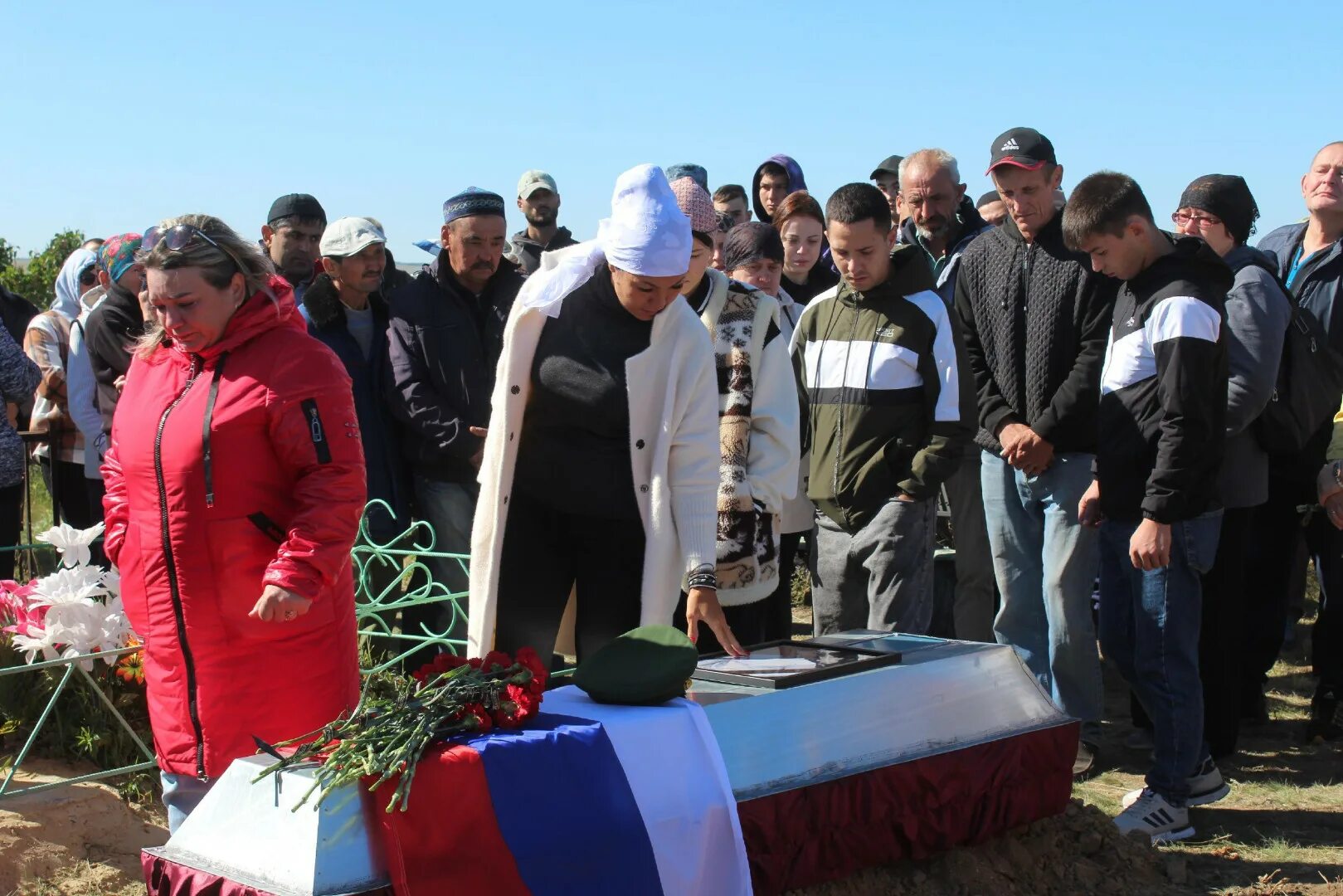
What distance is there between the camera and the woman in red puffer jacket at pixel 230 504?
3.46m

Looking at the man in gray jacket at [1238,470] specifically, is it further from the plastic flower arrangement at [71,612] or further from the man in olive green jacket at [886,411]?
the plastic flower arrangement at [71,612]

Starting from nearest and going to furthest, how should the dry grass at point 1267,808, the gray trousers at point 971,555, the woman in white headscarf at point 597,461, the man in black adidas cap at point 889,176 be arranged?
the woman in white headscarf at point 597,461 < the dry grass at point 1267,808 < the gray trousers at point 971,555 < the man in black adidas cap at point 889,176

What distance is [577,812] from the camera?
2883 mm

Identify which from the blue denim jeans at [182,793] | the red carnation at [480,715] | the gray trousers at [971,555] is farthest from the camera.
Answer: the gray trousers at [971,555]

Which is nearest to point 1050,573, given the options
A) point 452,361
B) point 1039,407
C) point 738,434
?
point 1039,407

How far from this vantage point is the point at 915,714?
378 cm

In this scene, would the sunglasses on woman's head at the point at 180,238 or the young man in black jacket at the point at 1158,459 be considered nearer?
the sunglasses on woman's head at the point at 180,238

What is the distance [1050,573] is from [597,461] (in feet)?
6.73

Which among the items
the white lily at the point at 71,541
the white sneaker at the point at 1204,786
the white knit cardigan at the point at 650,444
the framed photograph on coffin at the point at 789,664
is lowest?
the white sneaker at the point at 1204,786

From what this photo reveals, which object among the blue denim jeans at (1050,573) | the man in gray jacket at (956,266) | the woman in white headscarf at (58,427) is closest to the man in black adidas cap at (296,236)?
the woman in white headscarf at (58,427)

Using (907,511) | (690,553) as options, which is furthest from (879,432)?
(690,553)

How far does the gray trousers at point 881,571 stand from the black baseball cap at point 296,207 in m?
2.67

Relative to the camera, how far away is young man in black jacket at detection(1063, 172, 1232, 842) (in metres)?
4.50

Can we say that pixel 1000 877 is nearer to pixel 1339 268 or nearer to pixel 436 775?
pixel 436 775
